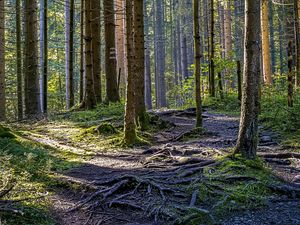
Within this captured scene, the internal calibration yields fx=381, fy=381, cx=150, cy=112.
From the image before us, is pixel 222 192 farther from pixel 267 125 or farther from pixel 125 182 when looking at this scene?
pixel 267 125

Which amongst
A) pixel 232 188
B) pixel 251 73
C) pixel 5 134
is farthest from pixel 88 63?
pixel 232 188

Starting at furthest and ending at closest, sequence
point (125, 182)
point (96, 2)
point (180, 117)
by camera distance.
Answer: point (96, 2)
point (180, 117)
point (125, 182)

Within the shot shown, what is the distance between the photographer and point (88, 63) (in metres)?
13.3

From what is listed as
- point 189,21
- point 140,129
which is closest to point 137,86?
point 140,129

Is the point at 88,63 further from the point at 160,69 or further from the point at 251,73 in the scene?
the point at 160,69

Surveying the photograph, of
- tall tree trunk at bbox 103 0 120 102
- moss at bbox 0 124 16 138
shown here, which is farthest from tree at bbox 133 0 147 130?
tall tree trunk at bbox 103 0 120 102

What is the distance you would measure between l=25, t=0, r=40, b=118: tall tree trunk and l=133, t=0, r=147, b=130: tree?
600 cm

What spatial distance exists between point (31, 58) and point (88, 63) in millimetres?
2516

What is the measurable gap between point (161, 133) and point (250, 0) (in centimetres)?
464

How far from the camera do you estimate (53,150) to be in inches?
309

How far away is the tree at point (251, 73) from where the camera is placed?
18.0 feet

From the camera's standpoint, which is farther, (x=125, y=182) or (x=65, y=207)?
(x=125, y=182)

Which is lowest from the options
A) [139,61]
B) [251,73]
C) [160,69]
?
[251,73]

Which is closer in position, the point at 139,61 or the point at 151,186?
the point at 151,186
